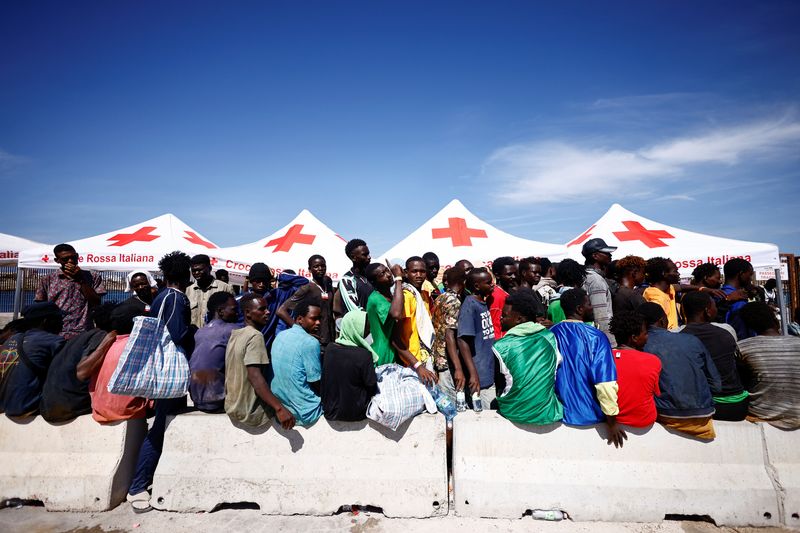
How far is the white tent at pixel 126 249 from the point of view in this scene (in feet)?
25.2

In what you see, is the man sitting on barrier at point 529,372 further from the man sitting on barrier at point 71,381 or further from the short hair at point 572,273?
the man sitting on barrier at point 71,381

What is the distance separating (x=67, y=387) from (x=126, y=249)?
18.4 feet

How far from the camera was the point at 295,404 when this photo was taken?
3.13 meters

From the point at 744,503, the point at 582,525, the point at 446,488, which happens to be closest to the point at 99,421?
the point at 446,488

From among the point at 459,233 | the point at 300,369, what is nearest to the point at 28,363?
the point at 300,369

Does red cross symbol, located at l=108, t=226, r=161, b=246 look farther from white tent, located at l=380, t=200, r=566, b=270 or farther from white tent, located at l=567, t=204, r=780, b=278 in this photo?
white tent, located at l=567, t=204, r=780, b=278

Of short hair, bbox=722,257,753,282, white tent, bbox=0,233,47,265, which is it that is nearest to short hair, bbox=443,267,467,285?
short hair, bbox=722,257,753,282

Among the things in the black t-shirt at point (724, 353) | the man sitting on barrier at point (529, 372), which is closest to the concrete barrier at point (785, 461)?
the black t-shirt at point (724, 353)

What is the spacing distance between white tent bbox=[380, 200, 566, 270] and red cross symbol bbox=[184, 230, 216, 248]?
12.8 ft

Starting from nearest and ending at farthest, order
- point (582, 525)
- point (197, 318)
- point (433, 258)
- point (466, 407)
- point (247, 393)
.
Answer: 1. point (582, 525)
2. point (247, 393)
3. point (466, 407)
4. point (197, 318)
5. point (433, 258)

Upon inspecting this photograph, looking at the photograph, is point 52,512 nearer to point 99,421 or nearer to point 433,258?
point 99,421

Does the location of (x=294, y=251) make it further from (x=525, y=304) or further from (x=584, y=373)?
(x=584, y=373)

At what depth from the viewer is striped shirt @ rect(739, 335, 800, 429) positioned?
3.05m

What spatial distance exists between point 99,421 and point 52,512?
2.31 feet
